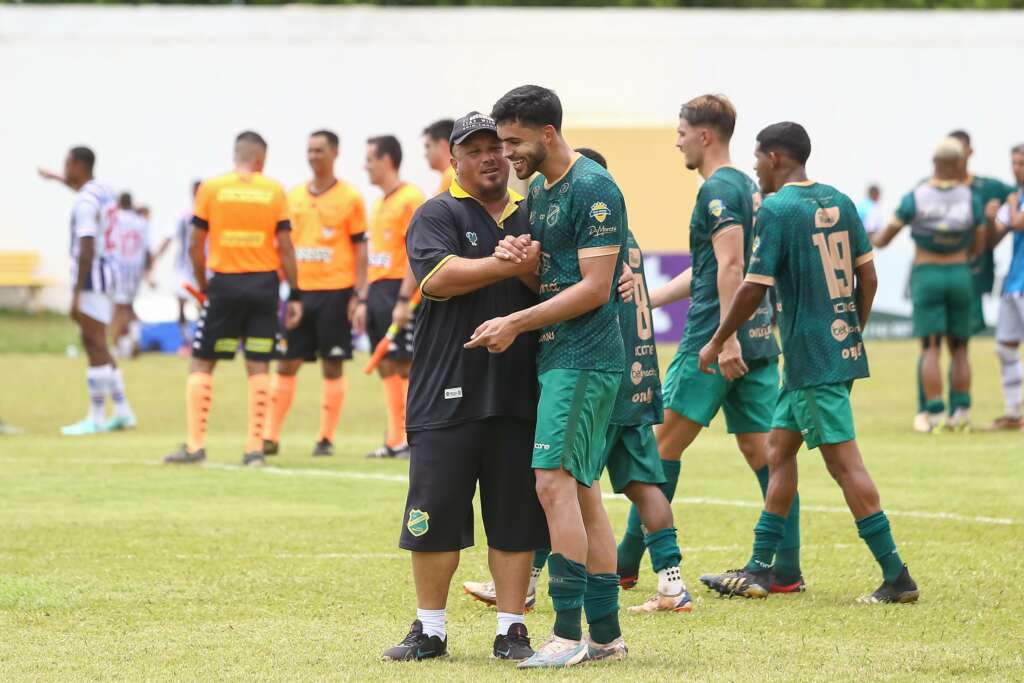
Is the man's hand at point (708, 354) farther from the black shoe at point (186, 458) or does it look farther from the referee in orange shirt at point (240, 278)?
the black shoe at point (186, 458)

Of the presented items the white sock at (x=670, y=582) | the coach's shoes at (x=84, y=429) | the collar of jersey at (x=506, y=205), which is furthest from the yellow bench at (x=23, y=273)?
the collar of jersey at (x=506, y=205)

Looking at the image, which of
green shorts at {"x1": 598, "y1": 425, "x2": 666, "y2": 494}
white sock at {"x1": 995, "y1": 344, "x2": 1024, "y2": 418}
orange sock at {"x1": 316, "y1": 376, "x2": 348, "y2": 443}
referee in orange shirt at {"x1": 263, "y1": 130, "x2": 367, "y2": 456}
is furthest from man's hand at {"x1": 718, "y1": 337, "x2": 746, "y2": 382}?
white sock at {"x1": 995, "y1": 344, "x2": 1024, "y2": 418}

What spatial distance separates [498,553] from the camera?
6.40 m

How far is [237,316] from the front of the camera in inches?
520

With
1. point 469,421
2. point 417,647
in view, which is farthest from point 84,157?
point 417,647

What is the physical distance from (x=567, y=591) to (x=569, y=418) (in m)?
0.61

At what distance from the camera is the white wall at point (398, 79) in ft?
109

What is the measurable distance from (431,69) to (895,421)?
18.8m

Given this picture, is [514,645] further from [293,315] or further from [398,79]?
[398,79]

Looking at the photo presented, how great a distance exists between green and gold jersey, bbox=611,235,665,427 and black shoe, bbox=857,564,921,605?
4.08ft

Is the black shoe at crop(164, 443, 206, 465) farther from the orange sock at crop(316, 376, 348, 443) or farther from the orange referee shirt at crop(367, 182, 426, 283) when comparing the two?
the orange referee shirt at crop(367, 182, 426, 283)

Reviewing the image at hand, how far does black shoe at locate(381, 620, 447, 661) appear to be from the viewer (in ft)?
20.5

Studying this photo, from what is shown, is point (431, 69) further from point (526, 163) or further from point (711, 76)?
point (526, 163)

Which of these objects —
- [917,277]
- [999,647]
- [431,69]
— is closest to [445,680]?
[999,647]
